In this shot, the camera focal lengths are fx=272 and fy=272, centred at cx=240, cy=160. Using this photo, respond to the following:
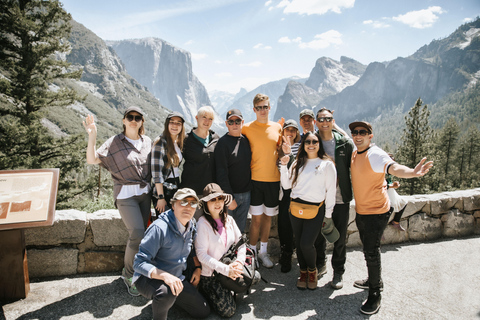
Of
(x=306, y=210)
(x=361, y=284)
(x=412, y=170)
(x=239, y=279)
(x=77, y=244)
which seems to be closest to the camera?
(x=412, y=170)

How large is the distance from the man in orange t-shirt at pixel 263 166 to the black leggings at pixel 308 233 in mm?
502

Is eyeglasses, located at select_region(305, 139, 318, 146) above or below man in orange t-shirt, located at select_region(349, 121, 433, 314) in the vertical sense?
above

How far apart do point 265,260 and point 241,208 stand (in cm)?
91

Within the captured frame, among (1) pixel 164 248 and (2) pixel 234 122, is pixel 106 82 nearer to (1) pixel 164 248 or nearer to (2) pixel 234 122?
(2) pixel 234 122

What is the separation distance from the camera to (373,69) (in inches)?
7367

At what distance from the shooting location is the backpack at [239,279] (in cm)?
292

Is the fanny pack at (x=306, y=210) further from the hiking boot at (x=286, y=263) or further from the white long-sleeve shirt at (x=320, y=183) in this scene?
the hiking boot at (x=286, y=263)

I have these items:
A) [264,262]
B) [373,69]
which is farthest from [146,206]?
[373,69]

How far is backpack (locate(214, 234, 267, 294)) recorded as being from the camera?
9.59ft

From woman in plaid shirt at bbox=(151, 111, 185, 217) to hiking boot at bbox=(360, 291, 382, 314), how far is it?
2597 mm

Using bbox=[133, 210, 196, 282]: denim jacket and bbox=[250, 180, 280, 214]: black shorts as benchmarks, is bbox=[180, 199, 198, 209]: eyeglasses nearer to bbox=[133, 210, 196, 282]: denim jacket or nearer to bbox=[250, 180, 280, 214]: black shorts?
bbox=[133, 210, 196, 282]: denim jacket

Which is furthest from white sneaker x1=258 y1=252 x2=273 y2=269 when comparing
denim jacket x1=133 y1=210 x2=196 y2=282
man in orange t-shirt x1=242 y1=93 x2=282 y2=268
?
denim jacket x1=133 y1=210 x2=196 y2=282

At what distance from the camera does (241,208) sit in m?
3.76

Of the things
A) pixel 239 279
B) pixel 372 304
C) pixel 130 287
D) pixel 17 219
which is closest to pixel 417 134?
pixel 372 304
